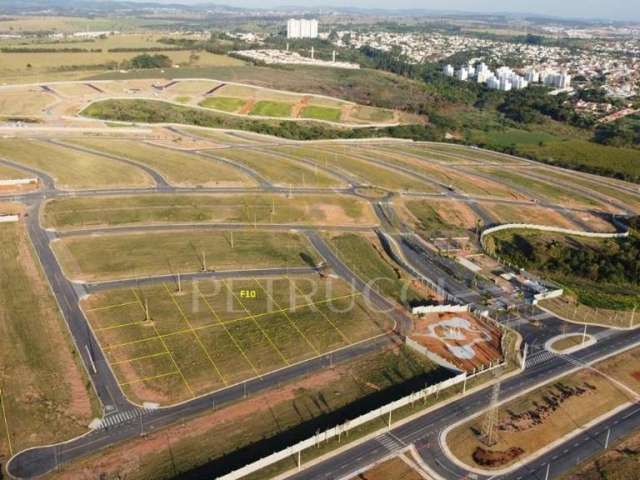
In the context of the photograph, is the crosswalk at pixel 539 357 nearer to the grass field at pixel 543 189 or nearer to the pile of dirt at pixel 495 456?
the pile of dirt at pixel 495 456

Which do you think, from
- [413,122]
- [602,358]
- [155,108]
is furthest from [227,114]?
[602,358]

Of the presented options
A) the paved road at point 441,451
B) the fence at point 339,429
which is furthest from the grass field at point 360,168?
the fence at point 339,429

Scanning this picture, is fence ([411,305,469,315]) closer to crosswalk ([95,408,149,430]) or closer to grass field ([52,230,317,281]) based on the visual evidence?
grass field ([52,230,317,281])

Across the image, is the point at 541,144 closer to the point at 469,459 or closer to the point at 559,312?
the point at 559,312

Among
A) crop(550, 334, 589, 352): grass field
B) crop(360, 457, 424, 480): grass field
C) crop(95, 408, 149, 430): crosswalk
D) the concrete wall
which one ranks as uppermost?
the concrete wall

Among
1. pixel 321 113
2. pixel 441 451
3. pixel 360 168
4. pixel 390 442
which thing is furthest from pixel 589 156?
pixel 390 442

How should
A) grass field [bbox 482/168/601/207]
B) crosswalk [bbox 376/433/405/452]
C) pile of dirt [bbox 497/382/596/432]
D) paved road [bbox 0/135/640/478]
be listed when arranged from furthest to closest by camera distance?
grass field [bbox 482/168/601/207]
pile of dirt [bbox 497/382/596/432]
crosswalk [bbox 376/433/405/452]
paved road [bbox 0/135/640/478]

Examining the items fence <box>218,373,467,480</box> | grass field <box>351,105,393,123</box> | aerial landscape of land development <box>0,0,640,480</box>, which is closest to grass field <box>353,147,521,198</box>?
aerial landscape of land development <box>0,0,640,480</box>
